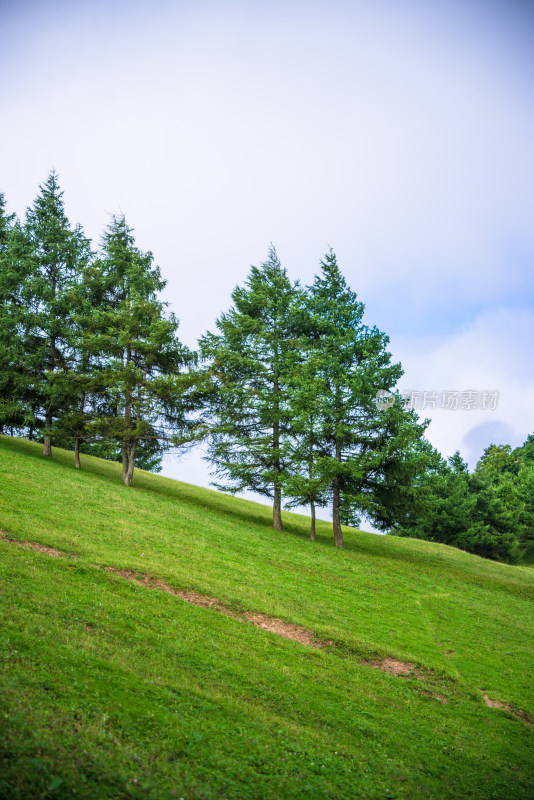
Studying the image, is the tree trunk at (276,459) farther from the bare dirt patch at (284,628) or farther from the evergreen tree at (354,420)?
the bare dirt patch at (284,628)

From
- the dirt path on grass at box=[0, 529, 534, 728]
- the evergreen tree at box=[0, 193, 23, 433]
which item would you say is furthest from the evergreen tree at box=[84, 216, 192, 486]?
the dirt path on grass at box=[0, 529, 534, 728]

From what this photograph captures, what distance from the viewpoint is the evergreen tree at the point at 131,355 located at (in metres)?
29.8

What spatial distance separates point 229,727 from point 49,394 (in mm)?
29513

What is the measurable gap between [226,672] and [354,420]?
70.2ft

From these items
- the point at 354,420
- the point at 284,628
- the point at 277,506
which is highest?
the point at 354,420

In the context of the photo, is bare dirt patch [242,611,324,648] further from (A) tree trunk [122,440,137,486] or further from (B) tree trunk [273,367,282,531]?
(A) tree trunk [122,440,137,486]

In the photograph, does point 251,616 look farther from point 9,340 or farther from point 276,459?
point 9,340

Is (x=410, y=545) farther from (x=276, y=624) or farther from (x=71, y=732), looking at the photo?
(x=71, y=732)

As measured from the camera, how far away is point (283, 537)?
92.8ft

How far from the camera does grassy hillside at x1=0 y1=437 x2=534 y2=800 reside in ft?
19.7

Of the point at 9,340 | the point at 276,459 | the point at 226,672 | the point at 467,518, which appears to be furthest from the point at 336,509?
the point at 467,518

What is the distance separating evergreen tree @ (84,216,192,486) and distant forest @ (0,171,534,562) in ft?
0.34

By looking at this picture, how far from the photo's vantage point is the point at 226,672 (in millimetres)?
9836

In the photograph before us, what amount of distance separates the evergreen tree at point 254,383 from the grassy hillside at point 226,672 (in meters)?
7.40
